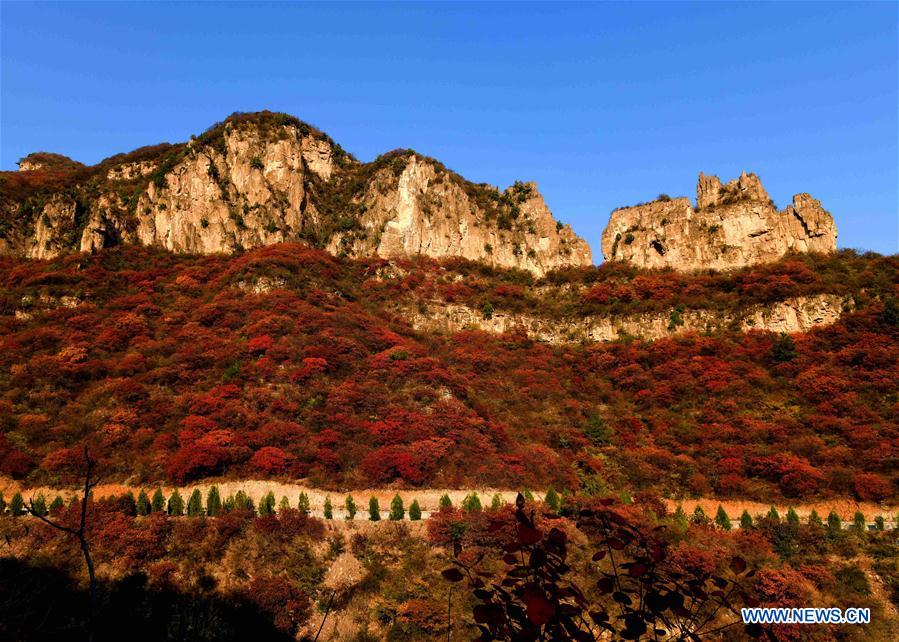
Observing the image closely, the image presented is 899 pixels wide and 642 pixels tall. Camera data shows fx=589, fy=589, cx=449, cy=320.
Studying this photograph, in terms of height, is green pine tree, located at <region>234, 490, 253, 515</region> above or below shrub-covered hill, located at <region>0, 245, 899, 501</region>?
below

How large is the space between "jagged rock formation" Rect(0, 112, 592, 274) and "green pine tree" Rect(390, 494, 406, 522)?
142ft

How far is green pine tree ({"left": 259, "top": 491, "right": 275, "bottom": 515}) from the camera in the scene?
88.5 ft

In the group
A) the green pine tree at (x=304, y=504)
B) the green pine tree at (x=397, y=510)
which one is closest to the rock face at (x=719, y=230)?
the green pine tree at (x=397, y=510)

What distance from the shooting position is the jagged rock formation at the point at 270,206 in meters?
62.6

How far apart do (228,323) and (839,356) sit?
47213 millimetres

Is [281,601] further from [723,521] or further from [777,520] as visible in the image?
[777,520]

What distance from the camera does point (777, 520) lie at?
96.9 ft

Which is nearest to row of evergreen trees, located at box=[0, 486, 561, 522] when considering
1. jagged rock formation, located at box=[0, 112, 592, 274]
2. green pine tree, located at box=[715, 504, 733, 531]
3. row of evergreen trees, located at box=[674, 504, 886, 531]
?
row of evergreen trees, located at box=[674, 504, 886, 531]

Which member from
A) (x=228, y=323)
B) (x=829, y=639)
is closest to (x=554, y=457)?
(x=829, y=639)

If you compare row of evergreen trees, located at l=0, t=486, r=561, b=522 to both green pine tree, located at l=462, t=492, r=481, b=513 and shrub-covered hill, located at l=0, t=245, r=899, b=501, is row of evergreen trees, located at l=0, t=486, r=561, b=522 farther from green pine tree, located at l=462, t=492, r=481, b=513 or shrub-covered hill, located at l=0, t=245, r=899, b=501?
shrub-covered hill, located at l=0, t=245, r=899, b=501

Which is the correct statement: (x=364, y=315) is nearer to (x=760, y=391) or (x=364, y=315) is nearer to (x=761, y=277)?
(x=760, y=391)

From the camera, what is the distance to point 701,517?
1190 inches

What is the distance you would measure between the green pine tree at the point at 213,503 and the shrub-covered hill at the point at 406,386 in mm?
3234

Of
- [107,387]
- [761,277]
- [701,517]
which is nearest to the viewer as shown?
[701,517]
